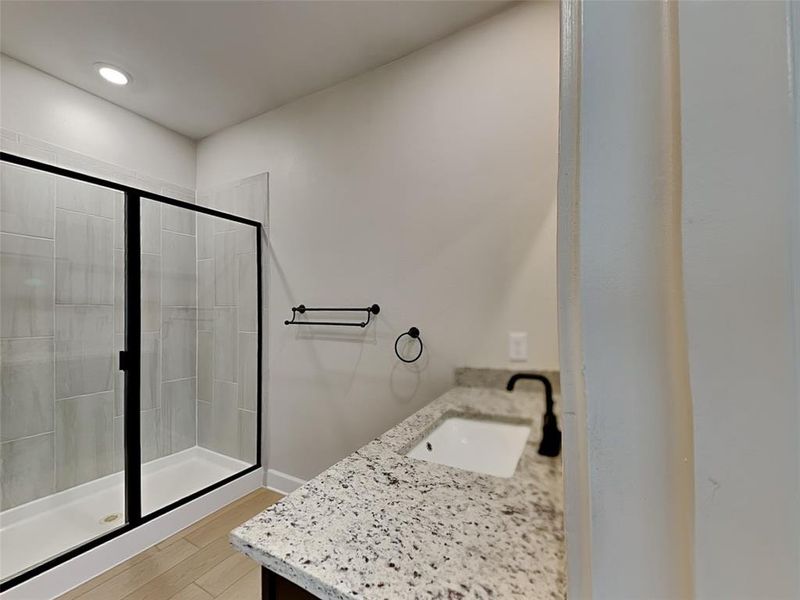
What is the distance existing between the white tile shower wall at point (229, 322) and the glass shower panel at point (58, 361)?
577mm

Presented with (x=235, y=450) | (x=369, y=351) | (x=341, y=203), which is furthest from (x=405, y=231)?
(x=235, y=450)

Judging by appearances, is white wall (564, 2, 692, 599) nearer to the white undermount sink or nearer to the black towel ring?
the white undermount sink

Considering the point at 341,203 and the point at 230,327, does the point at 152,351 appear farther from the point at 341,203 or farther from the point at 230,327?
the point at 341,203

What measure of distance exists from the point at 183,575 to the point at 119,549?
0.37m

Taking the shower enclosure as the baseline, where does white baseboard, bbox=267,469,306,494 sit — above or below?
below

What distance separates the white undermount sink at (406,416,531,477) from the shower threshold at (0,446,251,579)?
5.57ft

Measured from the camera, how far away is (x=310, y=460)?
2070 millimetres

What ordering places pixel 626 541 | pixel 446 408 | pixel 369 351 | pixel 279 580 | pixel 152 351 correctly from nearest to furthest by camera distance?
pixel 626 541 < pixel 279 580 < pixel 446 408 < pixel 369 351 < pixel 152 351

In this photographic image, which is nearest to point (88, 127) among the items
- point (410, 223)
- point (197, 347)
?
point (197, 347)

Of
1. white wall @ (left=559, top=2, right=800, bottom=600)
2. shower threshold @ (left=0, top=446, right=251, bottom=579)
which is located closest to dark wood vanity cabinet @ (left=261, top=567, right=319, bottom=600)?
white wall @ (left=559, top=2, right=800, bottom=600)

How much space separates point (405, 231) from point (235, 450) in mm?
1935

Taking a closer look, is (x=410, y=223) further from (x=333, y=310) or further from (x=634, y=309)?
(x=634, y=309)

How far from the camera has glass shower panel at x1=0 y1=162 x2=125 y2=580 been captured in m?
1.72

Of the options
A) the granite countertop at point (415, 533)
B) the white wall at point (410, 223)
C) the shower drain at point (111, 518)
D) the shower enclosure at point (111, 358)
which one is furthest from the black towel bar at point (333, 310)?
the shower drain at point (111, 518)
